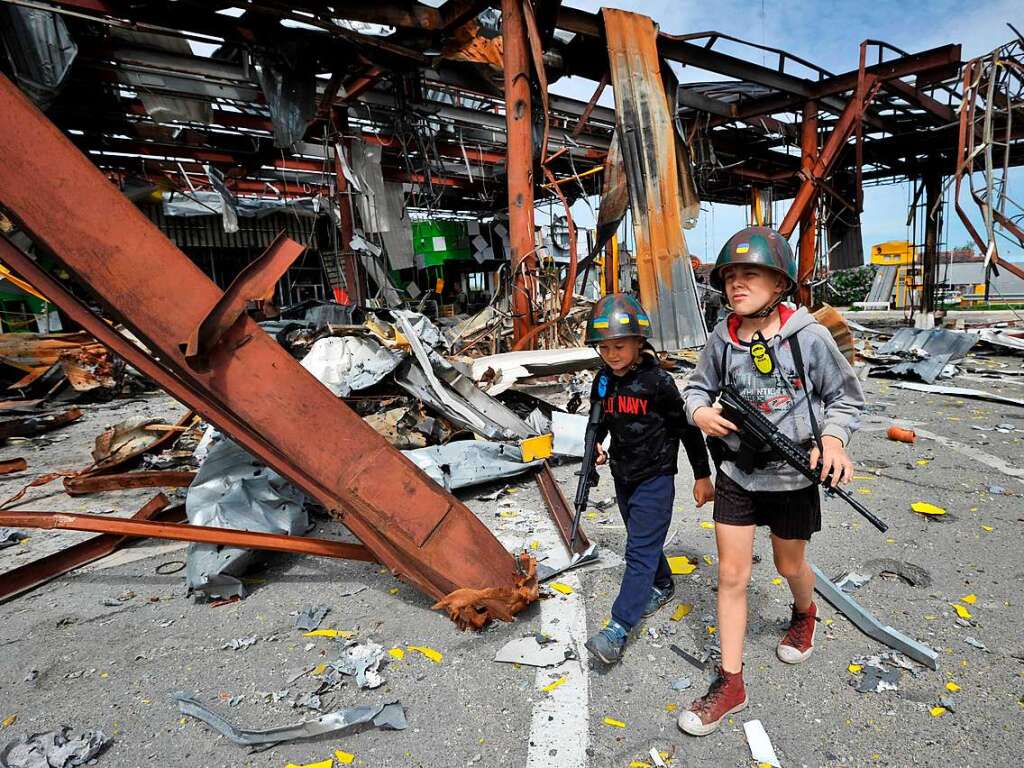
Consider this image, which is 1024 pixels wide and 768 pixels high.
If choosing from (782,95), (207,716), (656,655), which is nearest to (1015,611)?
(656,655)

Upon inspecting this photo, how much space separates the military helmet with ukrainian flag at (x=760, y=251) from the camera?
1.76m

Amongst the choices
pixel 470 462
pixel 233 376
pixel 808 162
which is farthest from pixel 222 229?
pixel 233 376

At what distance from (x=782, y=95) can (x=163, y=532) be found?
11.2m

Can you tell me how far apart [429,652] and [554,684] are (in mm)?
547

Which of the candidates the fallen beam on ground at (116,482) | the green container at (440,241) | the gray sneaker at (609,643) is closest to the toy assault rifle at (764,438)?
the gray sneaker at (609,643)

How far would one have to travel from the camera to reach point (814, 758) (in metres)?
1.66

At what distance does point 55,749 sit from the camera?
5.71ft

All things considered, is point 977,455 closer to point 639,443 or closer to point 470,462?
point 639,443

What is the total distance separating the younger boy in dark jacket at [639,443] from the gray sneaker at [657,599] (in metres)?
0.29

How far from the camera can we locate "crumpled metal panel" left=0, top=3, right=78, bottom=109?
5027mm

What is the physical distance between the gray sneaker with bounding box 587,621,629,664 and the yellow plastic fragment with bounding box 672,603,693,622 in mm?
401

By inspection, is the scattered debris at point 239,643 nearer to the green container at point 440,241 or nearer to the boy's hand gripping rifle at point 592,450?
the boy's hand gripping rifle at point 592,450

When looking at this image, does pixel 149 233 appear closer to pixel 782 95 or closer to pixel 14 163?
pixel 14 163

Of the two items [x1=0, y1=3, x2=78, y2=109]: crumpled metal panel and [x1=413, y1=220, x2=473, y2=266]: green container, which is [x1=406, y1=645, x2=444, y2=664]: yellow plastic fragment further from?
[x1=413, y1=220, x2=473, y2=266]: green container
